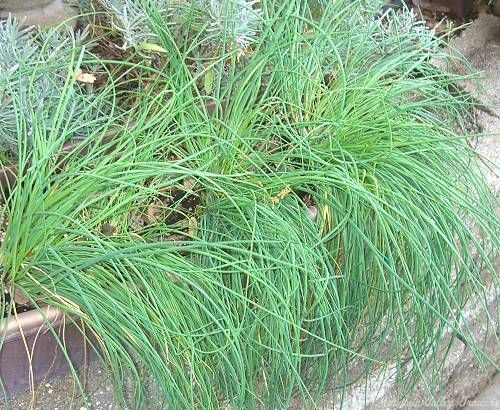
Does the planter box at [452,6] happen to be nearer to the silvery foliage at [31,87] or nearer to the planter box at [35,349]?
the silvery foliage at [31,87]

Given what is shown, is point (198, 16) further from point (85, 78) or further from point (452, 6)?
point (452, 6)

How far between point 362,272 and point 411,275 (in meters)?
0.08

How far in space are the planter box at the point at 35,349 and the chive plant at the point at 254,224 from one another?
1.0 inches

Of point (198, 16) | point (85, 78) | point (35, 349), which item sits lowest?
point (35, 349)

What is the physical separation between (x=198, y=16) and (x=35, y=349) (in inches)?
23.4

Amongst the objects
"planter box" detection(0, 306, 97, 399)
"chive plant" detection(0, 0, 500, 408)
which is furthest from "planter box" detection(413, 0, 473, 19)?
"planter box" detection(0, 306, 97, 399)

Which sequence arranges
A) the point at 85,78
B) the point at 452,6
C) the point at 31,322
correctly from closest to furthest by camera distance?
1. the point at 31,322
2. the point at 85,78
3. the point at 452,6

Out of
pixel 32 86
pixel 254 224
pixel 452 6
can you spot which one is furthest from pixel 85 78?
pixel 452 6

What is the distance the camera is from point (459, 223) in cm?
108

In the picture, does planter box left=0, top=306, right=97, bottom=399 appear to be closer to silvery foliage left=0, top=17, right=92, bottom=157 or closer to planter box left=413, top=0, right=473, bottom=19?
silvery foliage left=0, top=17, right=92, bottom=157

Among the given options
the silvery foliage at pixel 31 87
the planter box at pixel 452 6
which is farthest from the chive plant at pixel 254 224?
the planter box at pixel 452 6

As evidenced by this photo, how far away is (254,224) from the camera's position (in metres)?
0.96

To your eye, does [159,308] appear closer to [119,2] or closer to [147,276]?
[147,276]

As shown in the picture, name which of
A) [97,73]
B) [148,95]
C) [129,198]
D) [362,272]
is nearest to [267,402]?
[362,272]
